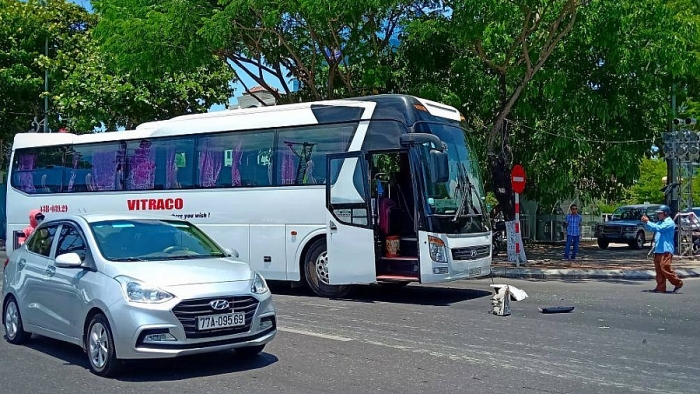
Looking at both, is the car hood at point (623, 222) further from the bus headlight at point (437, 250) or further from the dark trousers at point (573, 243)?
the bus headlight at point (437, 250)

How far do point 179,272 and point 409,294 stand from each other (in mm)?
7750

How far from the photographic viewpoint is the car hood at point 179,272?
737cm

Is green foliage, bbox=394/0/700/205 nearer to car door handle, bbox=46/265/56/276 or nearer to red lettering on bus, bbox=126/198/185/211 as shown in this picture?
red lettering on bus, bbox=126/198/185/211

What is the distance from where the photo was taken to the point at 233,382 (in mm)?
7301

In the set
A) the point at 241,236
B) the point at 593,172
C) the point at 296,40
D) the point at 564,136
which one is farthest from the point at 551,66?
the point at 241,236

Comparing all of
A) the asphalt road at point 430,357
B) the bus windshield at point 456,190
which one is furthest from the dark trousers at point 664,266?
the bus windshield at point 456,190

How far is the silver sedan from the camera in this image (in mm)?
7219

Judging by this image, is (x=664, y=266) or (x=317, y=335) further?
(x=664, y=266)

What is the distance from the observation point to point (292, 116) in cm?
1444

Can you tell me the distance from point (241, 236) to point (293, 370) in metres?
7.52

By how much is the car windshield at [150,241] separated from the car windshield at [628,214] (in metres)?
26.1

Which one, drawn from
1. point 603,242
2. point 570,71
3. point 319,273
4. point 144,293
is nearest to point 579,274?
point 570,71

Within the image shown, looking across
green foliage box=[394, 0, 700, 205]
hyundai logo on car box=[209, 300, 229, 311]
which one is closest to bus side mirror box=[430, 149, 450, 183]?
green foliage box=[394, 0, 700, 205]

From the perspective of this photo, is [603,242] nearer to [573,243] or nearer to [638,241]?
[638,241]
